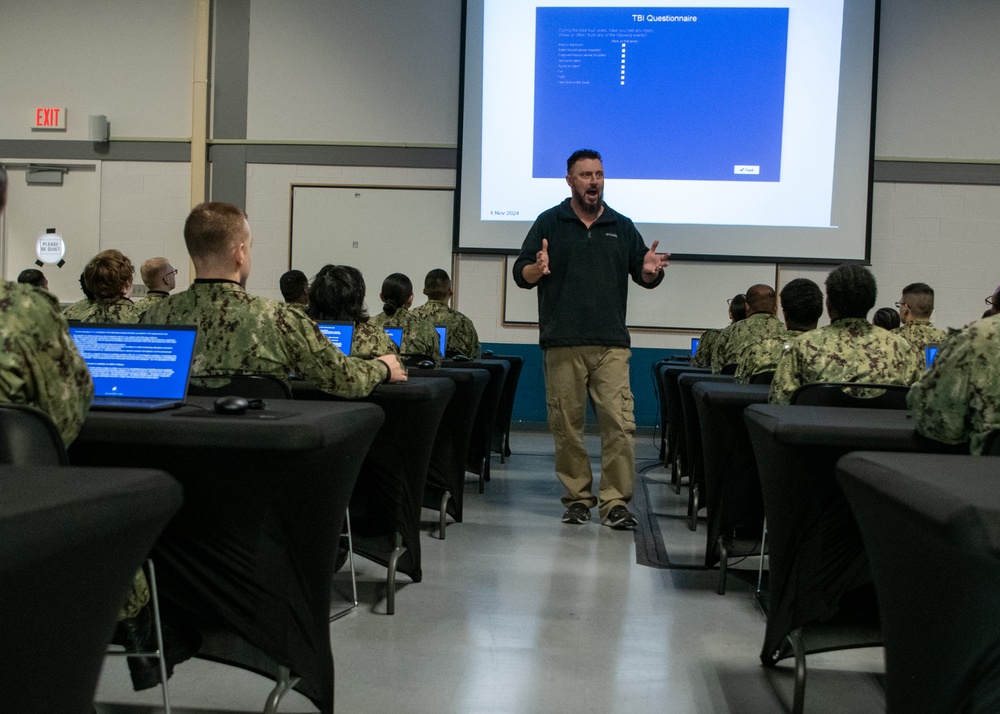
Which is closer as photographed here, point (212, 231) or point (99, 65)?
point (212, 231)

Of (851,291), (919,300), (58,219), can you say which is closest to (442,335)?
(919,300)

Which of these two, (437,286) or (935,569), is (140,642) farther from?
(437,286)

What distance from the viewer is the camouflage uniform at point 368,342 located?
355 cm

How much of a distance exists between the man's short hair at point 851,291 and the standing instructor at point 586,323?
4.29 ft

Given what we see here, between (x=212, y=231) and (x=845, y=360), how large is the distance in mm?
1766

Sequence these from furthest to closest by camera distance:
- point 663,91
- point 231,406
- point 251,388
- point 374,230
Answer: point 374,230 < point 663,91 < point 251,388 < point 231,406

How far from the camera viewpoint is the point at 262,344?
7.53ft

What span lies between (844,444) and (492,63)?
255 inches

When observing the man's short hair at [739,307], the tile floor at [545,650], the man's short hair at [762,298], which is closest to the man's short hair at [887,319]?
the man's short hair at [739,307]

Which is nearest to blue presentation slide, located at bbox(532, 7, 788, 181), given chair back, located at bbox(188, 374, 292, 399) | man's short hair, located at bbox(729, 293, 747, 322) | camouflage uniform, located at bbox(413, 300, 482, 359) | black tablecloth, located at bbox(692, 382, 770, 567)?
man's short hair, located at bbox(729, 293, 747, 322)

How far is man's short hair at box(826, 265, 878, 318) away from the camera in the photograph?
280 centimetres

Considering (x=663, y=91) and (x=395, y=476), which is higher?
(x=663, y=91)

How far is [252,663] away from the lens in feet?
5.69

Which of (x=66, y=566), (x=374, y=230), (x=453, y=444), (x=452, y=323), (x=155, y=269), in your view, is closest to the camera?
(x=66, y=566)
